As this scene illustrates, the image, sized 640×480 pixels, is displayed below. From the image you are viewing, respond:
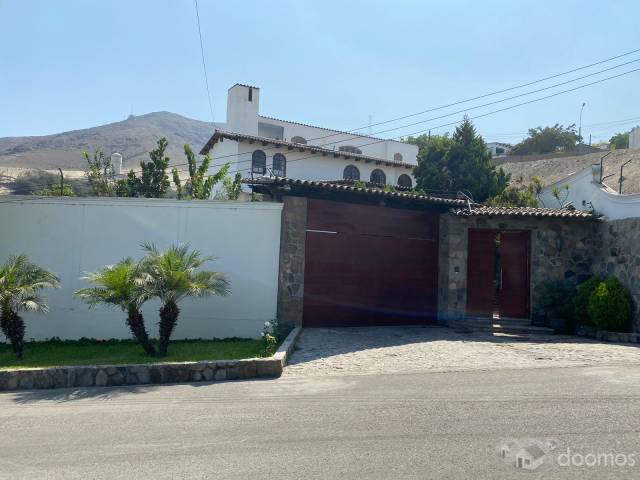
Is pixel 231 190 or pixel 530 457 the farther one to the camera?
pixel 231 190

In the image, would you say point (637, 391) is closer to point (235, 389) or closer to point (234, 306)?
point (235, 389)

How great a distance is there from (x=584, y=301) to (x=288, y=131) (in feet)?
102

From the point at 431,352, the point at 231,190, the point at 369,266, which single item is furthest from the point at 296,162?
the point at 431,352

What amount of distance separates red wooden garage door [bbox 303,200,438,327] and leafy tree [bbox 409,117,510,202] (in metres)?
11.0

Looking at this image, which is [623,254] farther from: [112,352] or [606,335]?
[112,352]

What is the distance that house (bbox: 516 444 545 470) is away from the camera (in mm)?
4637

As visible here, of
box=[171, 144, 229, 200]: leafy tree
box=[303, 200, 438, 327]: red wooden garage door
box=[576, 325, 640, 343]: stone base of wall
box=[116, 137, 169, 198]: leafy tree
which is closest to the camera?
box=[576, 325, 640, 343]: stone base of wall

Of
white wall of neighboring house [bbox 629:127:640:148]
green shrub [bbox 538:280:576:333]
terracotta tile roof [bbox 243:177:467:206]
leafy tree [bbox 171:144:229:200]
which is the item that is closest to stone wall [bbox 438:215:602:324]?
green shrub [bbox 538:280:576:333]

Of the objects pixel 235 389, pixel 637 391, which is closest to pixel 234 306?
pixel 235 389

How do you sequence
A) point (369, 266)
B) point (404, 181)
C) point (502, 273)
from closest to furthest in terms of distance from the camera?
point (369, 266), point (502, 273), point (404, 181)

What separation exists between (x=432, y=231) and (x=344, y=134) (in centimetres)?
2813

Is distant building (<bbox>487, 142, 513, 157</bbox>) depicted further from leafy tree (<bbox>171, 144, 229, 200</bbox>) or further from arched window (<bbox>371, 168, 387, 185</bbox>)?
leafy tree (<bbox>171, 144, 229, 200</bbox>)

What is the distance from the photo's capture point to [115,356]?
9867 millimetres

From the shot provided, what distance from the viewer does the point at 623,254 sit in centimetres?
1338
